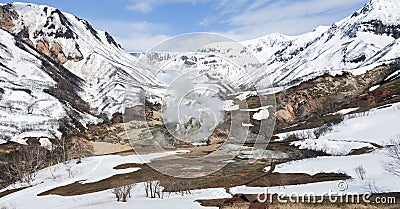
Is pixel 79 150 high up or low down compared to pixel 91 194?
up

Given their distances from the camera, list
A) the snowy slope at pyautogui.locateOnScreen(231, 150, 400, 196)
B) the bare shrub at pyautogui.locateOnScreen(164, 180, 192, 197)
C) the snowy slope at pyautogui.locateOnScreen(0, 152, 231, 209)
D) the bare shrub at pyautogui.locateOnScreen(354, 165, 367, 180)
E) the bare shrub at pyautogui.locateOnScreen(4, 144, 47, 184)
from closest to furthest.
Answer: the snowy slope at pyautogui.locateOnScreen(231, 150, 400, 196) < the snowy slope at pyautogui.locateOnScreen(0, 152, 231, 209) < the bare shrub at pyautogui.locateOnScreen(354, 165, 367, 180) < the bare shrub at pyautogui.locateOnScreen(164, 180, 192, 197) < the bare shrub at pyautogui.locateOnScreen(4, 144, 47, 184)

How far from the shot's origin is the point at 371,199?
36406 millimetres

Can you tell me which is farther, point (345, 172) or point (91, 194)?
point (91, 194)

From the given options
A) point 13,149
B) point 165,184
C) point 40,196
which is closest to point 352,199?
→ point 165,184

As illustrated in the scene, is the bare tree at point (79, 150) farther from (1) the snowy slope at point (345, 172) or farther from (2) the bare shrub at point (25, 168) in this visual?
(1) the snowy slope at point (345, 172)

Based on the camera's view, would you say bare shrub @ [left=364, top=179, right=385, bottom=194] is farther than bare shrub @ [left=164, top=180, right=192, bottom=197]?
No

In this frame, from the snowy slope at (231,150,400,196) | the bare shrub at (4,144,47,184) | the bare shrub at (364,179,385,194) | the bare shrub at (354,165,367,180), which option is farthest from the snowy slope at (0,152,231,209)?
the bare shrub at (354,165,367,180)

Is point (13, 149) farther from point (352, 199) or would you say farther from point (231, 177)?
point (352, 199)

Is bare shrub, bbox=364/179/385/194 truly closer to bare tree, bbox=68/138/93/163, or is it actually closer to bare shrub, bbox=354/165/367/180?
bare shrub, bbox=354/165/367/180

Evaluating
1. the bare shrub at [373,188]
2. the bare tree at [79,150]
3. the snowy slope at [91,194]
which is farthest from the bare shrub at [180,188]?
the bare tree at [79,150]

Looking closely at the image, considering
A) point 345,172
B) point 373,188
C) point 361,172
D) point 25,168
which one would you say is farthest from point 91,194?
point 373,188

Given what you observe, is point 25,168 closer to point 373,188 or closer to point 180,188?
point 180,188

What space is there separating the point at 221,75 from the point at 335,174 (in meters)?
24.5

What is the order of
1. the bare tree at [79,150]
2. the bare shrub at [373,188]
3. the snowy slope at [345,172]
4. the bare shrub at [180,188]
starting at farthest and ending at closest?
the bare tree at [79,150] < the bare shrub at [180,188] < the snowy slope at [345,172] < the bare shrub at [373,188]
